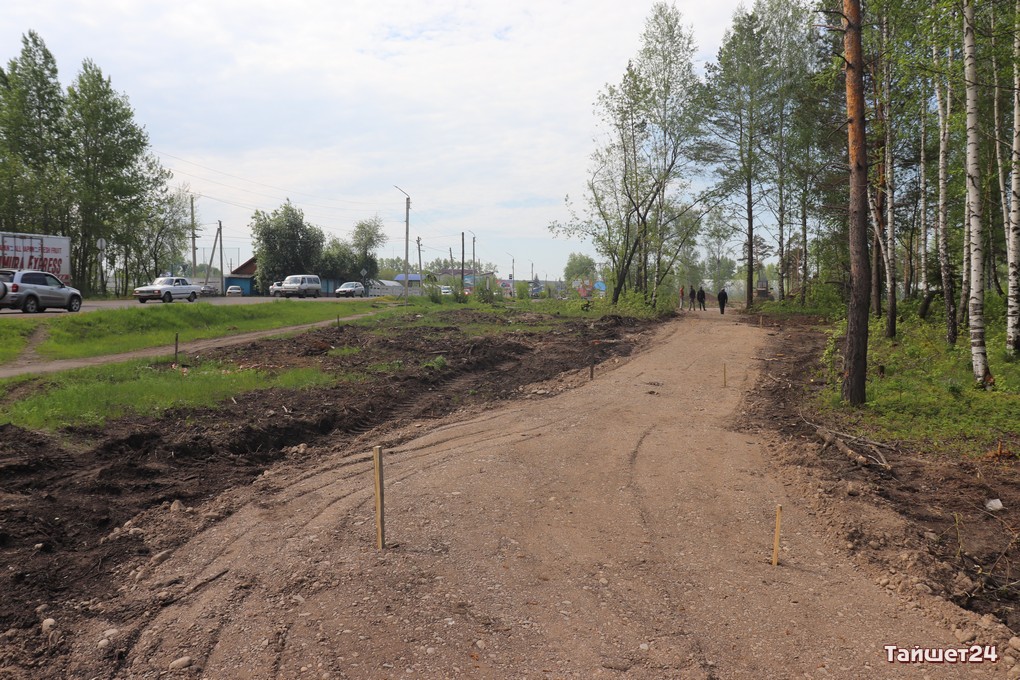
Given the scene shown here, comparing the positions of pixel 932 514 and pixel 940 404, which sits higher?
pixel 940 404

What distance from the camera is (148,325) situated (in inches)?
877

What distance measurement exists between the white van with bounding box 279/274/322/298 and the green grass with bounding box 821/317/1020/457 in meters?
44.5

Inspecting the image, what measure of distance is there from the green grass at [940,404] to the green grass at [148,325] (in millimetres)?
18532

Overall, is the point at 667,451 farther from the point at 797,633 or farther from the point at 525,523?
the point at 797,633

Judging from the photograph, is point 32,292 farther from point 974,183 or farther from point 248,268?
point 248,268

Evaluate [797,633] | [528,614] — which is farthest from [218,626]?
[797,633]

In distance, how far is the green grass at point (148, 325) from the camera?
1808 centimetres

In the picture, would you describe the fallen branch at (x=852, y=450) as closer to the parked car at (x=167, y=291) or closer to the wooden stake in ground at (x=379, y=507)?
the wooden stake in ground at (x=379, y=507)

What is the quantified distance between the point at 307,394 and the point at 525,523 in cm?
716

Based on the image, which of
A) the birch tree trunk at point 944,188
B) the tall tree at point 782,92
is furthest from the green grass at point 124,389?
the tall tree at point 782,92

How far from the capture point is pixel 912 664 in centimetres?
430

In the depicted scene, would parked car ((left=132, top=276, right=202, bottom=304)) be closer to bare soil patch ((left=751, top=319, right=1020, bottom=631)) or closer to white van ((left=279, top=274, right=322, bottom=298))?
white van ((left=279, top=274, right=322, bottom=298))

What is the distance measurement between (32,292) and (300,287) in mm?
27292

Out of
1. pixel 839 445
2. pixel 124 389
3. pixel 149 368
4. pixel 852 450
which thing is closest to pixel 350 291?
pixel 149 368
